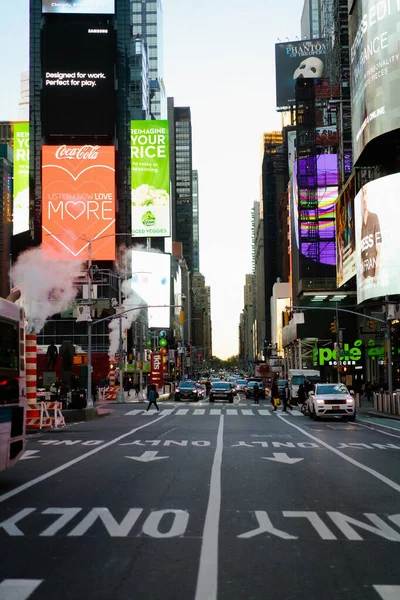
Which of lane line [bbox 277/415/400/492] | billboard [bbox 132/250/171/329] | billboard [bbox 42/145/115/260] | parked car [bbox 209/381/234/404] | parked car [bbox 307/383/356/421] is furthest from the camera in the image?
billboard [bbox 132/250/171/329]

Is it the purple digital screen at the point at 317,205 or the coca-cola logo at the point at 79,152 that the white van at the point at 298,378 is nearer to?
the purple digital screen at the point at 317,205

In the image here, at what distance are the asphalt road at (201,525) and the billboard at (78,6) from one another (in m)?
105

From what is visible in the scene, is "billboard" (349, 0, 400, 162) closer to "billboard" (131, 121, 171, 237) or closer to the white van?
the white van

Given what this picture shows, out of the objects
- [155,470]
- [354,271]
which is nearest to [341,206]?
[354,271]

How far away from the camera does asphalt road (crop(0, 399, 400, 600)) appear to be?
21.4ft

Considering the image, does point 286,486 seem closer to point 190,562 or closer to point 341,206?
point 190,562

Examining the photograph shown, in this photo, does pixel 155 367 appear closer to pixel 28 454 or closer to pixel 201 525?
pixel 28 454

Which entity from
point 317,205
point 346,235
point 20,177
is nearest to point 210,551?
point 346,235

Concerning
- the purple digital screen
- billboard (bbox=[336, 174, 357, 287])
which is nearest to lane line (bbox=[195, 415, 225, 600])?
billboard (bbox=[336, 174, 357, 287])

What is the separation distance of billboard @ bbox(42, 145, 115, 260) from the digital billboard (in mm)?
4958

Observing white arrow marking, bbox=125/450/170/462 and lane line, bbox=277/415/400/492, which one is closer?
lane line, bbox=277/415/400/492

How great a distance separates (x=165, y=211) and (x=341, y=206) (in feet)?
160

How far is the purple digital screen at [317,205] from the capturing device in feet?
346

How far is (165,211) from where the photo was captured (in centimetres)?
12681
